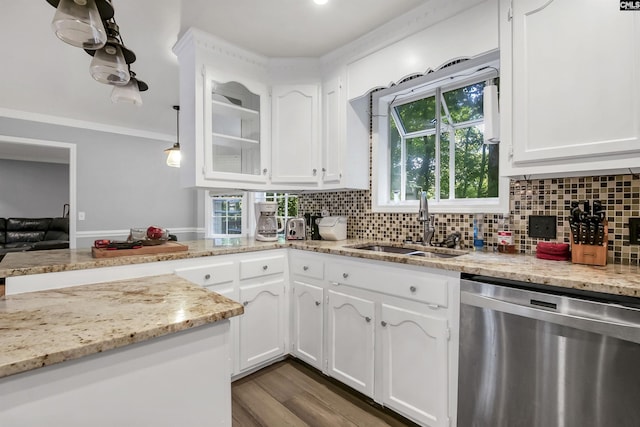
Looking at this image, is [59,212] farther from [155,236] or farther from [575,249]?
[575,249]

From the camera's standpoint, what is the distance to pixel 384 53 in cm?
214

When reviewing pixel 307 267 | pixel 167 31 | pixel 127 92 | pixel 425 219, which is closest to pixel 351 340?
pixel 307 267

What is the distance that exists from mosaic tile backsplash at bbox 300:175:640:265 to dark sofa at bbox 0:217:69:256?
6.10m

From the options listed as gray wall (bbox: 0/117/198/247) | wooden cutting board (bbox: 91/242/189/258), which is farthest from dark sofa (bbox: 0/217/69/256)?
wooden cutting board (bbox: 91/242/189/258)

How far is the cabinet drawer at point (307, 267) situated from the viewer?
211 centimetres

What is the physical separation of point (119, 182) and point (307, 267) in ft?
14.5

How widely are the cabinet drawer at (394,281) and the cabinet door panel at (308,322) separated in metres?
0.22

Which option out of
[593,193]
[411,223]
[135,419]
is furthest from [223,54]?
[593,193]

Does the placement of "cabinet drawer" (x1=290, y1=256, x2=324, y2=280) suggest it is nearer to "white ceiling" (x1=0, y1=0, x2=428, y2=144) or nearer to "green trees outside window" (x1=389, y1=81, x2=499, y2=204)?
"green trees outside window" (x1=389, y1=81, x2=499, y2=204)

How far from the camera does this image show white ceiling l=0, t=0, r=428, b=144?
192 centimetres

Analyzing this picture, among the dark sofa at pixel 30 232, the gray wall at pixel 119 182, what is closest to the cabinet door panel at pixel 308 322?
the gray wall at pixel 119 182

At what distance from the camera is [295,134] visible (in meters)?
2.61

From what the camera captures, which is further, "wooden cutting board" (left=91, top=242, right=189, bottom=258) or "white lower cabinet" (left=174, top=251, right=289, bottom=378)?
"white lower cabinet" (left=174, top=251, right=289, bottom=378)

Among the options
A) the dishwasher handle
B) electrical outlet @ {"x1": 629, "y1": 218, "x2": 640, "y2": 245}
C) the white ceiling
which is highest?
the white ceiling
